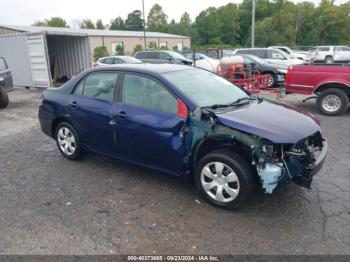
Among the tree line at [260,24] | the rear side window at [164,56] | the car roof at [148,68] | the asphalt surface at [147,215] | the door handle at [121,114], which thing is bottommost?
the asphalt surface at [147,215]

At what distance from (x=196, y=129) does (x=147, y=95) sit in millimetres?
891

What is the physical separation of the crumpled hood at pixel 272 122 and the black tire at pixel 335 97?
4495 millimetres

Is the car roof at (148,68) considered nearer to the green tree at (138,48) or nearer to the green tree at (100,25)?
the green tree at (138,48)

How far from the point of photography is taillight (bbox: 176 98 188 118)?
3643 millimetres

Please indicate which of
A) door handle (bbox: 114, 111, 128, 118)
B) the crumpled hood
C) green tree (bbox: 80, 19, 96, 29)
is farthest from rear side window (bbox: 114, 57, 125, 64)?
green tree (bbox: 80, 19, 96, 29)

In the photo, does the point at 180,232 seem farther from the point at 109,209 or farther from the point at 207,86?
the point at 207,86

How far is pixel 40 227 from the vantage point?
10.9 feet

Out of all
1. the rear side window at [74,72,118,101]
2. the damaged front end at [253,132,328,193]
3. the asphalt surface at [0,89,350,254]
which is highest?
the rear side window at [74,72,118,101]

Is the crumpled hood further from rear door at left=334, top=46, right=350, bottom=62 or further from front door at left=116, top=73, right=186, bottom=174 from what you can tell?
rear door at left=334, top=46, right=350, bottom=62

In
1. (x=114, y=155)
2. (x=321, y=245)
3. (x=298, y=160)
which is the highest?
(x=298, y=160)

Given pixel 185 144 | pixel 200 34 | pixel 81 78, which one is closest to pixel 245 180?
pixel 185 144

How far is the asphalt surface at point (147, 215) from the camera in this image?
2.99 meters

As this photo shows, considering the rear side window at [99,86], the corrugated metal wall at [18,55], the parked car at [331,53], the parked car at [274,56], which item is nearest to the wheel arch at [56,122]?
the rear side window at [99,86]

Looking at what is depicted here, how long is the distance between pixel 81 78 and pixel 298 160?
11.1 ft
